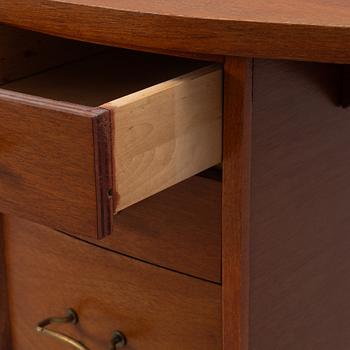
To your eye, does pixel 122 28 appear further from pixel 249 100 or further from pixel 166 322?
pixel 166 322

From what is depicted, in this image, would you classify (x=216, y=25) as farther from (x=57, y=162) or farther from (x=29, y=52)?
(x=29, y=52)

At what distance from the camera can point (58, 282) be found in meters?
1.12

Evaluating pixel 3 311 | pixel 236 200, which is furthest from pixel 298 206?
pixel 3 311

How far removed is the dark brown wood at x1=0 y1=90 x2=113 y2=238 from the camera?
2.50 feet

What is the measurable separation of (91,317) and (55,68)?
1.01ft

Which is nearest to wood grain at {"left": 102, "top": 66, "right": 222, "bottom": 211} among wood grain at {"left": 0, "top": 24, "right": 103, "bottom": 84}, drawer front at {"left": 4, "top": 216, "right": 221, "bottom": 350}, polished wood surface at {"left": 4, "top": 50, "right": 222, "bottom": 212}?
polished wood surface at {"left": 4, "top": 50, "right": 222, "bottom": 212}

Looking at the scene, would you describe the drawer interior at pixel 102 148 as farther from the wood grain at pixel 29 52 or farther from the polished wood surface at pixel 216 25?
the wood grain at pixel 29 52

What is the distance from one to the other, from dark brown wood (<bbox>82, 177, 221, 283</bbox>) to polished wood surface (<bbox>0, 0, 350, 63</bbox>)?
0.17m

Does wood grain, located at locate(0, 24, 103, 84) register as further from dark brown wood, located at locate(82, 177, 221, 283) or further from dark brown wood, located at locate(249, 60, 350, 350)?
dark brown wood, located at locate(249, 60, 350, 350)

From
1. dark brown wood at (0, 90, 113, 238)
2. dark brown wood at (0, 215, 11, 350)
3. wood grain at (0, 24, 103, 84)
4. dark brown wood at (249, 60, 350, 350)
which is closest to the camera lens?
dark brown wood at (0, 90, 113, 238)

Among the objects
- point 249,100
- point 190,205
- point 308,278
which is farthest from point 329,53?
point 308,278

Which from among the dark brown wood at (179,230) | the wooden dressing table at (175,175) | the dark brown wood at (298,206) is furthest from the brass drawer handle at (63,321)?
the dark brown wood at (298,206)

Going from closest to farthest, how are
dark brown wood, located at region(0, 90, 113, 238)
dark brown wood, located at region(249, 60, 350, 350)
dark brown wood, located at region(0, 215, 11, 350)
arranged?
dark brown wood, located at region(0, 90, 113, 238)
dark brown wood, located at region(249, 60, 350, 350)
dark brown wood, located at region(0, 215, 11, 350)

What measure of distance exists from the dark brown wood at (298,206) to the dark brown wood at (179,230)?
44 mm
